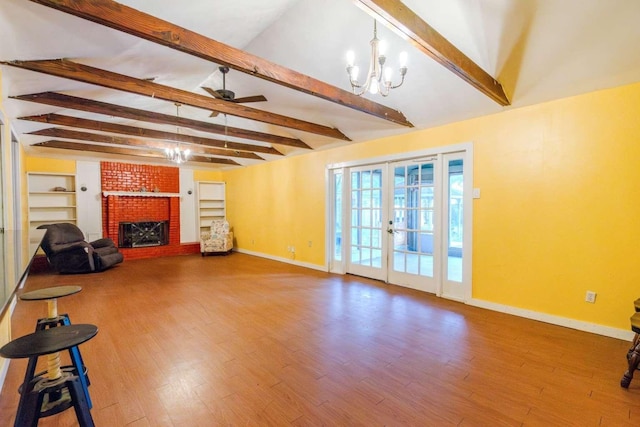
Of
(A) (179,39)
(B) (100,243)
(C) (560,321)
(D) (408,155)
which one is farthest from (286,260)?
(A) (179,39)

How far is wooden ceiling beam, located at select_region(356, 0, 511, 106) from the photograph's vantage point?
1812 mm

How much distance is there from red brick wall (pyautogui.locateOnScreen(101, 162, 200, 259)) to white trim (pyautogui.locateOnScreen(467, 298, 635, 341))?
6960 mm

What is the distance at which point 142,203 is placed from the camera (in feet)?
23.7

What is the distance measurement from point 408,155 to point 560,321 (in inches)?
104

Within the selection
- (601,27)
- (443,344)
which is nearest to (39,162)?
(443,344)

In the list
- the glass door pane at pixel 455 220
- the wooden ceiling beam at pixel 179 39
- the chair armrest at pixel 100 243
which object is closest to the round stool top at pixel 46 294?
the wooden ceiling beam at pixel 179 39

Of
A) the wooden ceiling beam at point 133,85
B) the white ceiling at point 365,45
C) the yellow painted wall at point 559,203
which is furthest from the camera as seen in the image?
the yellow painted wall at point 559,203

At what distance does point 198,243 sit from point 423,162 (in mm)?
6378

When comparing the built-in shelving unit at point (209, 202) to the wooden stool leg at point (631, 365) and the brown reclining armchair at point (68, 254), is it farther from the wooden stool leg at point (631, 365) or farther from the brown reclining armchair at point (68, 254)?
the wooden stool leg at point (631, 365)

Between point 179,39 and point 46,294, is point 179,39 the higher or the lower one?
the higher one

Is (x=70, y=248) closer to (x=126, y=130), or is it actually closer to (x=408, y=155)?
(x=126, y=130)

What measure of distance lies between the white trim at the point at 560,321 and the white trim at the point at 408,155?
193 centimetres

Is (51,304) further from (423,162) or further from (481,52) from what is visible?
(423,162)

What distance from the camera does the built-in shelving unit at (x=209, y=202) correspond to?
8133mm
